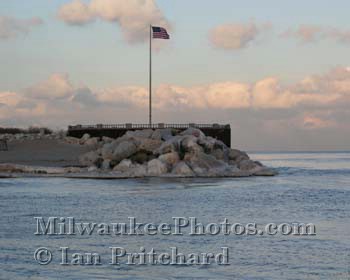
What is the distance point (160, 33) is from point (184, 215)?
33.8 m

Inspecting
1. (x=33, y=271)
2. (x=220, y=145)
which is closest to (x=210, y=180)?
(x=220, y=145)

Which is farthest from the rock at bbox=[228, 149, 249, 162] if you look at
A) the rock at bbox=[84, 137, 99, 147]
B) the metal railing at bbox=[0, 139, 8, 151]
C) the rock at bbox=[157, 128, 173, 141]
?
the metal railing at bbox=[0, 139, 8, 151]

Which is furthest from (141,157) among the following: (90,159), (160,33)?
(160,33)

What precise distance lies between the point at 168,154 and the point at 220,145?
5.30m

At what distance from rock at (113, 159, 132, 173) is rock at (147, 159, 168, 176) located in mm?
1590

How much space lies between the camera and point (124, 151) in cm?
4631

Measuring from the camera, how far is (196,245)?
17.3m

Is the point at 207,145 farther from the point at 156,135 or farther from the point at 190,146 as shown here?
the point at 156,135

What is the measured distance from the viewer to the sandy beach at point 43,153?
5146cm

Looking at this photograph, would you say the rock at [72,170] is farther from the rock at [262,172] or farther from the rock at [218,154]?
the rock at [262,172]

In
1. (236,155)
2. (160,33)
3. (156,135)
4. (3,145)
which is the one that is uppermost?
(160,33)

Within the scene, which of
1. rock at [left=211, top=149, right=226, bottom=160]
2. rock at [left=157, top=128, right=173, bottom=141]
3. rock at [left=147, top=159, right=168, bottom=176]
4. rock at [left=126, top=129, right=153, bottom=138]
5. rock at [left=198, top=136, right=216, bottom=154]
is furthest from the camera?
rock at [left=157, top=128, right=173, bottom=141]

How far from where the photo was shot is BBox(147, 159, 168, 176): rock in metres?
43.5

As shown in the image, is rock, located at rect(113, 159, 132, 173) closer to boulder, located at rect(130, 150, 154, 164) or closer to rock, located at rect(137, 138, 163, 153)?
boulder, located at rect(130, 150, 154, 164)
